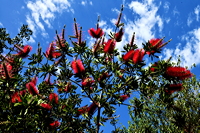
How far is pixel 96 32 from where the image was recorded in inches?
161

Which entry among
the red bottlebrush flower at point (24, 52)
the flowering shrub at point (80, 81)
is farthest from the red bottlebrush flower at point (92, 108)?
the red bottlebrush flower at point (24, 52)

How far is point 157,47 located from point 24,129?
2.86m

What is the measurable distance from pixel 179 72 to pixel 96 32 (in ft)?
5.75

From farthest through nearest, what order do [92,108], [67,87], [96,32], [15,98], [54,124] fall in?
[67,87], [96,32], [92,108], [54,124], [15,98]

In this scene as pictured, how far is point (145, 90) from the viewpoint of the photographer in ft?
13.1

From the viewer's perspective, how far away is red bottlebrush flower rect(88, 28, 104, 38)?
13.3 ft

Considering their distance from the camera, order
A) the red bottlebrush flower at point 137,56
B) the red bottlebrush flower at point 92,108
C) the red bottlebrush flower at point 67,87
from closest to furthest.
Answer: the red bottlebrush flower at point 137,56 → the red bottlebrush flower at point 92,108 → the red bottlebrush flower at point 67,87

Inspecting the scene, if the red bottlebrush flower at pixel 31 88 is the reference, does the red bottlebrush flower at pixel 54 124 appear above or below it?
below

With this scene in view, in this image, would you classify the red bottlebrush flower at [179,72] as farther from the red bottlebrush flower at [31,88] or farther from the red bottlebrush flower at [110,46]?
→ the red bottlebrush flower at [31,88]

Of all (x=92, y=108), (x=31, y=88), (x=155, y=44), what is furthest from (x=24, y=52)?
(x=155, y=44)

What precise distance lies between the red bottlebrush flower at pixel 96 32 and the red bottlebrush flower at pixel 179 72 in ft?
4.87

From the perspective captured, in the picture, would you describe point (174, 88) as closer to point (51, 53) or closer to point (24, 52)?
point (51, 53)

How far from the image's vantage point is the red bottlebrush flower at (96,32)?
4.06 m

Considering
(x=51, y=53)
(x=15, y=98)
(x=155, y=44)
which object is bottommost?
(x=15, y=98)
